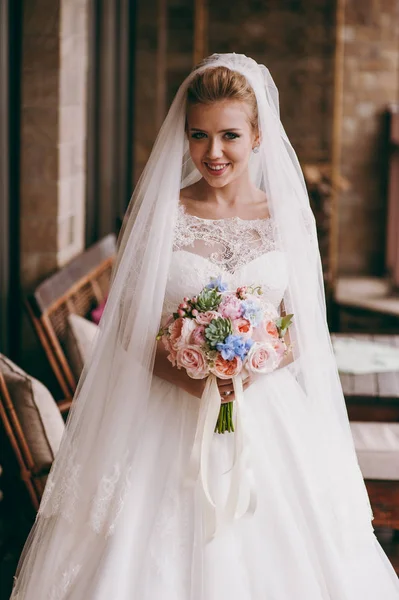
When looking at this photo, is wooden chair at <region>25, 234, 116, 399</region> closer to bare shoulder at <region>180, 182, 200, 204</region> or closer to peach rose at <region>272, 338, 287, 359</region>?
bare shoulder at <region>180, 182, 200, 204</region>

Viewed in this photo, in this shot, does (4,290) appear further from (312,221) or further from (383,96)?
(383,96)

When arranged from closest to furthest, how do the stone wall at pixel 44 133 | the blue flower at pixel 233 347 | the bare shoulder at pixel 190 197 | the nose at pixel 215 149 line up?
the blue flower at pixel 233 347, the nose at pixel 215 149, the bare shoulder at pixel 190 197, the stone wall at pixel 44 133

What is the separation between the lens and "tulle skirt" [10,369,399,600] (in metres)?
2.71

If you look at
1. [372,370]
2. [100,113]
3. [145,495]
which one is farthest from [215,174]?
[100,113]

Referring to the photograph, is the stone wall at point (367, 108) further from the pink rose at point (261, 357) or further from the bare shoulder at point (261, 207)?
the pink rose at point (261, 357)

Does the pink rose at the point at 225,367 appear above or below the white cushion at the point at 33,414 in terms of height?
above

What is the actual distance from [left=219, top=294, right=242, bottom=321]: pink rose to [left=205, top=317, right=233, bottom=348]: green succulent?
2 centimetres

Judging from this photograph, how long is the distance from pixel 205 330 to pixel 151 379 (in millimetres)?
316

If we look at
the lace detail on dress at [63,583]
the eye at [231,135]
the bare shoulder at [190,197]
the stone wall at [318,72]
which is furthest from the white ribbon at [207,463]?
the stone wall at [318,72]

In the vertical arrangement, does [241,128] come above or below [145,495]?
above

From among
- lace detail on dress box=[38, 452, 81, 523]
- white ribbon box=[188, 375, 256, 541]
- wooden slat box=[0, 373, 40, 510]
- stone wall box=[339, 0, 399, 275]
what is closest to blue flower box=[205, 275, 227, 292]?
white ribbon box=[188, 375, 256, 541]

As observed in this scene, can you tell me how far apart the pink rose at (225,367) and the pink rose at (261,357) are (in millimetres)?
32

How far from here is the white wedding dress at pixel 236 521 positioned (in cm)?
271

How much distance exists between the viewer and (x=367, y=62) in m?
8.74
